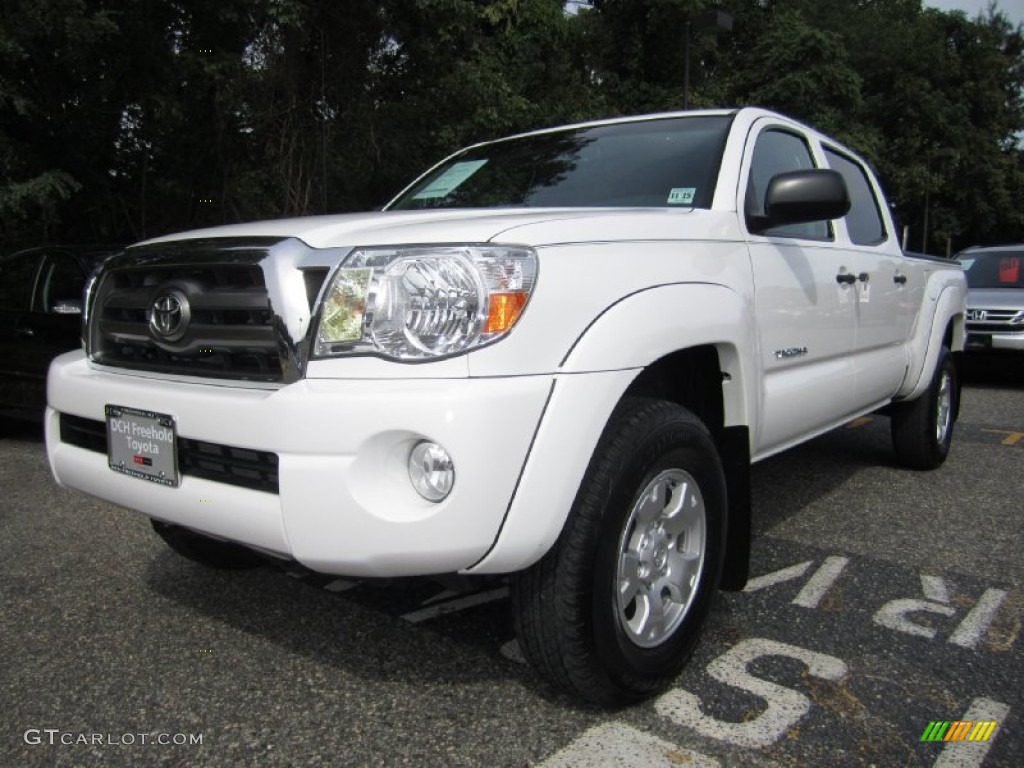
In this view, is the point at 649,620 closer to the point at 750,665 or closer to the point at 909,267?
the point at 750,665

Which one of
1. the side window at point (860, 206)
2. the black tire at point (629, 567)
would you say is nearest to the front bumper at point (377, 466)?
the black tire at point (629, 567)

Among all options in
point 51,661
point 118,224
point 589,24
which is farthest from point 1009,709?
point 589,24

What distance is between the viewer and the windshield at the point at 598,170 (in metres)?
2.80

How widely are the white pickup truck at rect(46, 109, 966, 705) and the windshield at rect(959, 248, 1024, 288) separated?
25.3 feet

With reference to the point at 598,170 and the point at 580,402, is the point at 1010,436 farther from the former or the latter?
the point at 580,402

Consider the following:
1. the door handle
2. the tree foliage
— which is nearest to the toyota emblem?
the door handle

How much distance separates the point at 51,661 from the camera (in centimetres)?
244

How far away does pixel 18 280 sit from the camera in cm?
551

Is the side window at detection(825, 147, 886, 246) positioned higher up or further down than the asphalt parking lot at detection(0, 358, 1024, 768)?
higher up

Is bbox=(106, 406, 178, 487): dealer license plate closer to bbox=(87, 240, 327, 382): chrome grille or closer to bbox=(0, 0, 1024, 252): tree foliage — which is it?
bbox=(87, 240, 327, 382): chrome grille

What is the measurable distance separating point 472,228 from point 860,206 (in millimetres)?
2893

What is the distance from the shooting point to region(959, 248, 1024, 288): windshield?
9.10m

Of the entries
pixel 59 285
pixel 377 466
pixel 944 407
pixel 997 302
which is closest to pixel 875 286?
pixel 944 407

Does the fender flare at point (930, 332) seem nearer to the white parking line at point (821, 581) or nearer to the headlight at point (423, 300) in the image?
the white parking line at point (821, 581)
